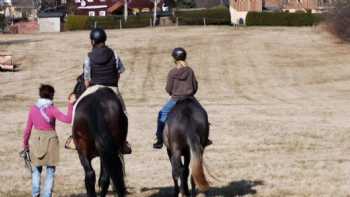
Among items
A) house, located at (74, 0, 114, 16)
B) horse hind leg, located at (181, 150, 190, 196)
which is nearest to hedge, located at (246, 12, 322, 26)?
house, located at (74, 0, 114, 16)

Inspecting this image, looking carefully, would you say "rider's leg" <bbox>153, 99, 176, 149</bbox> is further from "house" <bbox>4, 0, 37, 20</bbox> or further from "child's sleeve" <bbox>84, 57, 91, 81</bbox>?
"house" <bbox>4, 0, 37, 20</bbox>

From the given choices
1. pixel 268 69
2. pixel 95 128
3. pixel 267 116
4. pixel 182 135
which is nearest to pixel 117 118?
pixel 95 128

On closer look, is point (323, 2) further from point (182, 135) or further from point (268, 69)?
point (182, 135)

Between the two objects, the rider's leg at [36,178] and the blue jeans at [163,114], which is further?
the blue jeans at [163,114]

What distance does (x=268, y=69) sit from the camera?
46719mm

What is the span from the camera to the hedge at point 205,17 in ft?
270

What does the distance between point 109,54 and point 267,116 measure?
53.3 feet

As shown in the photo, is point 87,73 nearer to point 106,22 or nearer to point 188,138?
point 188,138

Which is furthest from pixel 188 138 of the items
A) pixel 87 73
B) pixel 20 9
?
pixel 20 9

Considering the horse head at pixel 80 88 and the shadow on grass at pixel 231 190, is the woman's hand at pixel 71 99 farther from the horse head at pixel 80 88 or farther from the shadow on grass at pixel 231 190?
the shadow on grass at pixel 231 190

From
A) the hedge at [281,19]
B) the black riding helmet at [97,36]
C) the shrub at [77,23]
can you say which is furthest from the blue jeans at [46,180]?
the shrub at [77,23]

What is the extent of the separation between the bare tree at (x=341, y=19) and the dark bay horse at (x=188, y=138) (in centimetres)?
4402

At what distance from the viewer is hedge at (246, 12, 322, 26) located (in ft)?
240

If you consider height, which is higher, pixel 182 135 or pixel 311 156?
pixel 182 135
